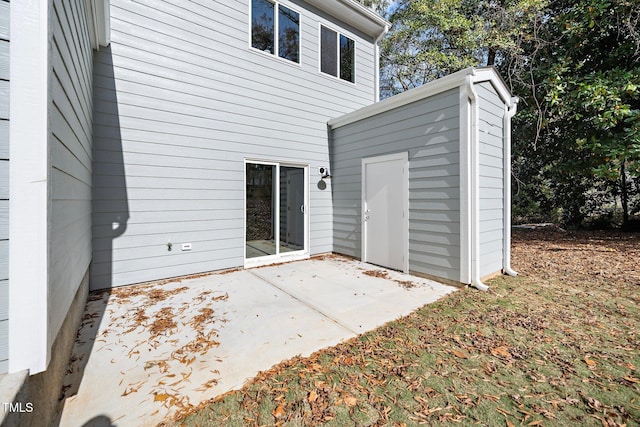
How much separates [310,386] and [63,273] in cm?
184

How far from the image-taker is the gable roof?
6176mm

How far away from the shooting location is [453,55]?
373 inches

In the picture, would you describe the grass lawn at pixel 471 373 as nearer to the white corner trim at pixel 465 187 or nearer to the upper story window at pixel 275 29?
the white corner trim at pixel 465 187

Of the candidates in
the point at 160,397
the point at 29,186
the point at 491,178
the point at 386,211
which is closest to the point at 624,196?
the point at 491,178

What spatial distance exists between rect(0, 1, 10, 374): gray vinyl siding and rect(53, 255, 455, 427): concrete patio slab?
3.01 feet

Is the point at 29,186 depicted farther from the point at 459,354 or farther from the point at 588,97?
the point at 588,97

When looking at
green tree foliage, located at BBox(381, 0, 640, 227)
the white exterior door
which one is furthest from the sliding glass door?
green tree foliage, located at BBox(381, 0, 640, 227)

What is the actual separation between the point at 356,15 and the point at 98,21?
211 inches

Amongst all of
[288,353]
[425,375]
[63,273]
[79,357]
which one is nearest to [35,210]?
[63,273]

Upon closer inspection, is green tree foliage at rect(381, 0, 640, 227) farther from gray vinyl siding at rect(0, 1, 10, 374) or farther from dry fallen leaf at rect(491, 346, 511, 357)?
gray vinyl siding at rect(0, 1, 10, 374)

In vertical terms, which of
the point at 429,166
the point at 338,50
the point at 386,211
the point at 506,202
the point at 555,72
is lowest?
the point at 386,211

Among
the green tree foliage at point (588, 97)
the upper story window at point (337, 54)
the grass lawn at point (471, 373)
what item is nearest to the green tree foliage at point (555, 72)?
the green tree foliage at point (588, 97)

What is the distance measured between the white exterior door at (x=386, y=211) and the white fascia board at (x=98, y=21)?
14.7ft

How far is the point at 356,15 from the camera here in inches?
260
